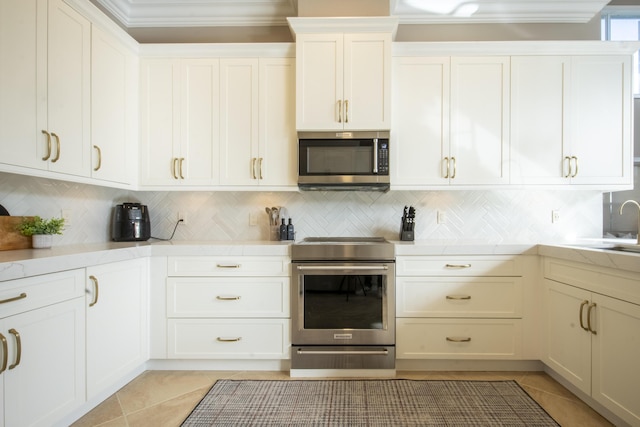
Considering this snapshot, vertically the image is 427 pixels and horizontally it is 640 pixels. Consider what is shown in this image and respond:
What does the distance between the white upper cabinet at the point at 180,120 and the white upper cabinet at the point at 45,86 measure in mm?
579

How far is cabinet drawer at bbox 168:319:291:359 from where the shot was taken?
2.45 metres

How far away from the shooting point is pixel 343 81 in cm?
259

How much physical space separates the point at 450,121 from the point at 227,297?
2084 millimetres

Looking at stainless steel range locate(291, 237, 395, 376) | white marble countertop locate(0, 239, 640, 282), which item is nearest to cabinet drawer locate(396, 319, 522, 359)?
stainless steel range locate(291, 237, 395, 376)

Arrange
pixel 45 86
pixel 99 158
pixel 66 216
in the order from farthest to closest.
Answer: pixel 66 216, pixel 99 158, pixel 45 86

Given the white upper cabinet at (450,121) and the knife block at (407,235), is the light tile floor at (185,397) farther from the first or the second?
the white upper cabinet at (450,121)

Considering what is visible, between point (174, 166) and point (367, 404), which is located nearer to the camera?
point (367, 404)

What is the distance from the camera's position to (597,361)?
1.88m

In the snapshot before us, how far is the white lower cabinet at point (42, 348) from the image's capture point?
4.67 feet

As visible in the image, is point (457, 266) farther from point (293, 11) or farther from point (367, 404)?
point (293, 11)

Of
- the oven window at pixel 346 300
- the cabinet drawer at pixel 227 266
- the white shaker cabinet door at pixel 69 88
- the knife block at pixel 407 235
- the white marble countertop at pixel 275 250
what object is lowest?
the oven window at pixel 346 300

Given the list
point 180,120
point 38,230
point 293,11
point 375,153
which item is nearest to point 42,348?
point 38,230

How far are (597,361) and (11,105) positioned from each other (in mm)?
3200

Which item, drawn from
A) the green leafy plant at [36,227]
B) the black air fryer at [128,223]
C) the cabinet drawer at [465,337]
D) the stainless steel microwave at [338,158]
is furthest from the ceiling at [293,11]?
the cabinet drawer at [465,337]
